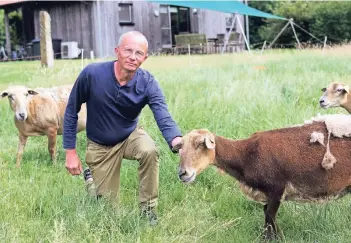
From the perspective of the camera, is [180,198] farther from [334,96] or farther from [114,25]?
[114,25]

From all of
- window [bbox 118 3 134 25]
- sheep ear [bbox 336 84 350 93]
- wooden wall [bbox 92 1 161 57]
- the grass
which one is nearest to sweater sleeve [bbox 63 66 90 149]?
the grass

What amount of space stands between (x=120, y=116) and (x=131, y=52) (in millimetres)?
665

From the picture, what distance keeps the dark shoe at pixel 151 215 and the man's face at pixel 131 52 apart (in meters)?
1.35

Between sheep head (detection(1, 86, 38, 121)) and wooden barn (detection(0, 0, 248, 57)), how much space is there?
57.2ft

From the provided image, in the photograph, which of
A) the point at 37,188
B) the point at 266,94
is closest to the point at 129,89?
the point at 37,188

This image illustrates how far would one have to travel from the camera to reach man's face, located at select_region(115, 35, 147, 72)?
5008mm

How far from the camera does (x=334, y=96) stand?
8.97m

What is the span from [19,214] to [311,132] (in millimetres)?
2828

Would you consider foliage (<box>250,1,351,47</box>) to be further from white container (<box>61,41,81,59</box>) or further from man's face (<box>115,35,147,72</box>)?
man's face (<box>115,35,147,72</box>)

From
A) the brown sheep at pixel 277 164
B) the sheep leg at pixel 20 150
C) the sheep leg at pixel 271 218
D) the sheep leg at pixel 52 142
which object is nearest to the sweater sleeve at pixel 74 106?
the brown sheep at pixel 277 164

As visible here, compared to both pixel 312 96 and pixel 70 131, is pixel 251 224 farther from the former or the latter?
pixel 312 96

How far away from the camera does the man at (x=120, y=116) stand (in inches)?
199

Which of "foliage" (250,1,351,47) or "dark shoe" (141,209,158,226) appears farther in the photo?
"foliage" (250,1,351,47)

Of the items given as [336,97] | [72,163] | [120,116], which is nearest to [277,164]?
[120,116]
